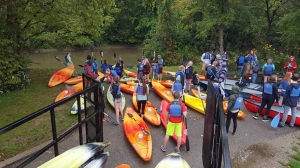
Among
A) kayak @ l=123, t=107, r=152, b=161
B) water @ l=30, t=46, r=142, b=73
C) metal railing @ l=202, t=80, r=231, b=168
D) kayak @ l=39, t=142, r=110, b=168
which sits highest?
metal railing @ l=202, t=80, r=231, b=168

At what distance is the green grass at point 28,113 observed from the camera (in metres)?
7.03

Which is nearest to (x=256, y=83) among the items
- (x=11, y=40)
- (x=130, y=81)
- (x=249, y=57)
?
(x=249, y=57)

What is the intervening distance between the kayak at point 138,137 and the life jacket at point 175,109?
1.18 meters

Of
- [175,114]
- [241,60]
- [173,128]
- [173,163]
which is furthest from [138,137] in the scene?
[241,60]

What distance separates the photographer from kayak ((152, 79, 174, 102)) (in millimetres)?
10855

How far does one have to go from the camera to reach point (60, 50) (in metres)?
32.4

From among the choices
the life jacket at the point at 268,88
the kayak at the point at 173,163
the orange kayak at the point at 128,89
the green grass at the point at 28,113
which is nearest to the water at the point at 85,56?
the green grass at the point at 28,113

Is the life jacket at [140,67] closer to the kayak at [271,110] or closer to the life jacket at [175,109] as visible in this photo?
the kayak at [271,110]

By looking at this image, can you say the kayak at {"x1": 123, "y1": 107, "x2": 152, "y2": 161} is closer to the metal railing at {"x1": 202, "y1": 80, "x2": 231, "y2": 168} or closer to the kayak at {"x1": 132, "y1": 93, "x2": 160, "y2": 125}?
the kayak at {"x1": 132, "y1": 93, "x2": 160, "y2": 125}

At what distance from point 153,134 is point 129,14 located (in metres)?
30.5

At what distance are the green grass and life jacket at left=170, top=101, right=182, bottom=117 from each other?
362 centimetres

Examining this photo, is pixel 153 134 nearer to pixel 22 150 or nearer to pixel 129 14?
pixel 22 150

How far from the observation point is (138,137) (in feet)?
23.3

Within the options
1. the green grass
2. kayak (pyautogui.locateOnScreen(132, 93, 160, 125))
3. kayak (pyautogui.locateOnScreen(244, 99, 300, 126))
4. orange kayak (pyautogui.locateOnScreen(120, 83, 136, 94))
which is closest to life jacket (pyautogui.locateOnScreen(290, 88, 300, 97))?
kayak (pyautogui.locateOnScreen(244, 99, 300, 126))
